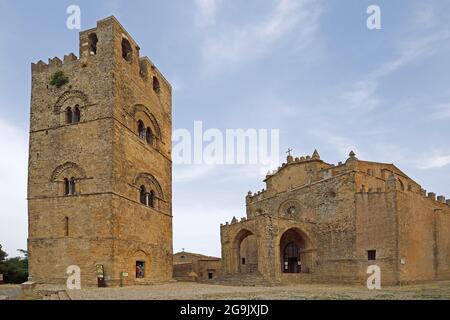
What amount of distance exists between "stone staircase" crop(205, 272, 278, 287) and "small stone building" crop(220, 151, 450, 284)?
504mm

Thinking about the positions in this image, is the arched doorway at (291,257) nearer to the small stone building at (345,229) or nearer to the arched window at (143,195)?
the small stone building at (345,229)

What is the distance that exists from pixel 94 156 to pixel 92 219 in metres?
3.30

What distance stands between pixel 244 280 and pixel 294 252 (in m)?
7.38

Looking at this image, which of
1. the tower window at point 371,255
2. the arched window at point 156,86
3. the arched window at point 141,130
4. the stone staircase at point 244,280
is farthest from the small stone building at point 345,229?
the arched window at point 156,86

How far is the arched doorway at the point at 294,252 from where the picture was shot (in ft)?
101

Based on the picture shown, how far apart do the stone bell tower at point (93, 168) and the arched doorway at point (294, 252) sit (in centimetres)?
1005

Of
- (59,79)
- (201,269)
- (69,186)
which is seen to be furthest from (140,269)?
(201,269)

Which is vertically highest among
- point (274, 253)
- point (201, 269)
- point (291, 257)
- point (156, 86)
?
point (156, 86)

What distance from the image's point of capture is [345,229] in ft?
93.6

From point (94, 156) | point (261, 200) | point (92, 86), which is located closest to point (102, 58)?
point (92, 86)

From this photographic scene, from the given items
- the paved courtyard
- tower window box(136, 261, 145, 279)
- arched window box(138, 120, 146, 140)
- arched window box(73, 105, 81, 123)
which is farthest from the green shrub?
the paved courtyard

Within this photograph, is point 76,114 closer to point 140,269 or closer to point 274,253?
point 140,269
